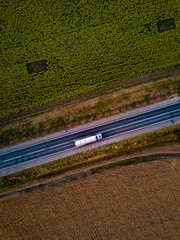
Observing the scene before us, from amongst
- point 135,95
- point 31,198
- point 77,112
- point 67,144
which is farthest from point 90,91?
point 31,198

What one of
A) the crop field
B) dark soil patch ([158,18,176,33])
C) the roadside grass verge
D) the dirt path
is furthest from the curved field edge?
dark soil patch ([158,18,176,33])

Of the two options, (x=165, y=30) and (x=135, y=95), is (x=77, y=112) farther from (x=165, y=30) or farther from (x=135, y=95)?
(x=165, y=30)

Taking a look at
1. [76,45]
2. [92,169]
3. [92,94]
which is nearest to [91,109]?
[92,94]

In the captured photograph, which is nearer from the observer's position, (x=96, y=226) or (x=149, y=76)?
(x=96, y=226)

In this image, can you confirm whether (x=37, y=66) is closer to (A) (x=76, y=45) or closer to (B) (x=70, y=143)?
(A) (x=76, y=45)

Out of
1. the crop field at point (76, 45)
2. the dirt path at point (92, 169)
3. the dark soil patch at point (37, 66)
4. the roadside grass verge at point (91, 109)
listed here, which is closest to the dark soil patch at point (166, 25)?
the crop field at point (76, 45)

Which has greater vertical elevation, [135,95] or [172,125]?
[135,95]
